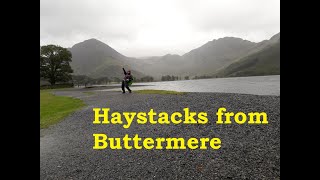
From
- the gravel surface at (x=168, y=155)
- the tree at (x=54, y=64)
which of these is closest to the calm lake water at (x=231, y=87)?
the gravel surface at (x=168, y=155)

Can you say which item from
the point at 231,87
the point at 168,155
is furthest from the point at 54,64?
the point at 168,155

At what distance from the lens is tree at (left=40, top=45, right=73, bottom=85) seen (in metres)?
90.9

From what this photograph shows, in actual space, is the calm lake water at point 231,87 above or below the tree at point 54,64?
below

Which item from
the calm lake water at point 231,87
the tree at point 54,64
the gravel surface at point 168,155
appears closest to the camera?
the gravel surface at point 168,155

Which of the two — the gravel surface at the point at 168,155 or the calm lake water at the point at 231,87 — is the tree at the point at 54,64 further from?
the gravel surface at the point at 168,155

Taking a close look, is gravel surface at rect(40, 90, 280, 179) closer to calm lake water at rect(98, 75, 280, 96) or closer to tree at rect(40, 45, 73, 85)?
calm lake water at rect(98, 75, 280, 96)

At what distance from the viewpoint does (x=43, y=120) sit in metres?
24.2

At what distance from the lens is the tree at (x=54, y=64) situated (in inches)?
3578

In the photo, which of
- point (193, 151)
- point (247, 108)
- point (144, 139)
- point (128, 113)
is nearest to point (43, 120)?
point (128, 113)

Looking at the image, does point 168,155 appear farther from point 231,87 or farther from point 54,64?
point 54,64

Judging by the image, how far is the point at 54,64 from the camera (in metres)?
93.5

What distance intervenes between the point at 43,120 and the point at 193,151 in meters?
18.4
